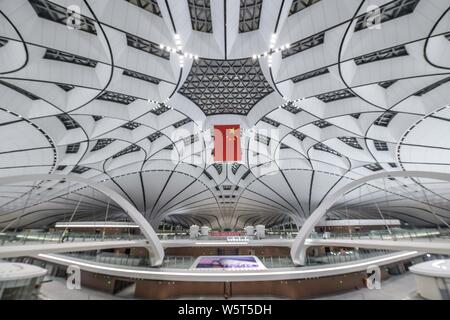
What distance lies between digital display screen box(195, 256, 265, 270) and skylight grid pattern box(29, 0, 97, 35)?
70.3 ft

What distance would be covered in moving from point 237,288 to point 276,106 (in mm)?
18693

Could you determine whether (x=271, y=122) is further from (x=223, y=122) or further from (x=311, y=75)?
(x=311, y=75)

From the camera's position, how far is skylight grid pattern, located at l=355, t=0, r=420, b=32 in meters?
12.5

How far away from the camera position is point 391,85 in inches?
708

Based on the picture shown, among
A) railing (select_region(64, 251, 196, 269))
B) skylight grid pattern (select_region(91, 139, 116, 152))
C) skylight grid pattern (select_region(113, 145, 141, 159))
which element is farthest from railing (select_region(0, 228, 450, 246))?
skylight grid pattern (select_region(113, 145, 141, 159))

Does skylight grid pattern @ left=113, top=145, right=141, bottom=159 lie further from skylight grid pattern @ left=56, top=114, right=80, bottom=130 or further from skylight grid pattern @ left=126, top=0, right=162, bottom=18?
skylight grid pattern @ left=126, top=0, right=162, bottom=18

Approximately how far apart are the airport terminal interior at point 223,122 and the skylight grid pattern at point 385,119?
15 centimetres

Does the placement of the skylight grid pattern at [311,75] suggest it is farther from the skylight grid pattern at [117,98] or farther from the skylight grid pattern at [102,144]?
the skylight grid pattern at [102,144]

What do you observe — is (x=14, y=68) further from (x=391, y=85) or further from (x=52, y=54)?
(x=391, y=85)

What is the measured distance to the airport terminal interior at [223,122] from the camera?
13320 millimetres

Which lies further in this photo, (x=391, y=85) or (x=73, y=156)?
(x=73, y=156)
